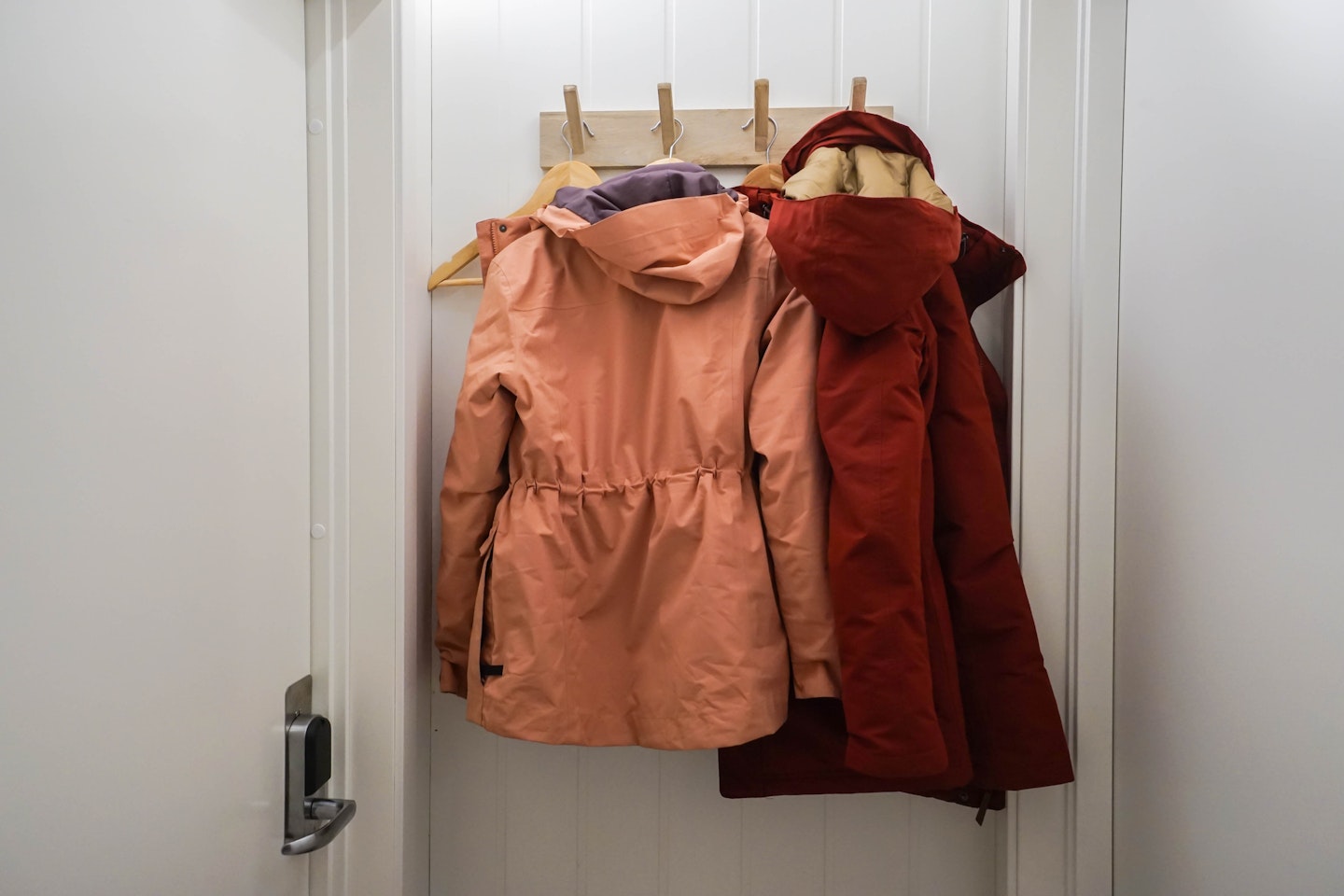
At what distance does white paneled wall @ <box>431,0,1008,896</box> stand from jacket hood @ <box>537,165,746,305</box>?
0.69 ft

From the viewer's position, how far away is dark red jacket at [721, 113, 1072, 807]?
93cm

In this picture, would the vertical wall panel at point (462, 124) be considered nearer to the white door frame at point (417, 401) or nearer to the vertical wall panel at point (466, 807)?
the white door frame at point (417, 401)

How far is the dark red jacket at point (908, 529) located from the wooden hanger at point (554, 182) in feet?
1.18

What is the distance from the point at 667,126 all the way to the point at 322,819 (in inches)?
46.3

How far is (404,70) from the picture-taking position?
41.3 inches

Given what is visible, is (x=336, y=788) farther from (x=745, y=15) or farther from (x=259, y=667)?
(x=745, y=15)

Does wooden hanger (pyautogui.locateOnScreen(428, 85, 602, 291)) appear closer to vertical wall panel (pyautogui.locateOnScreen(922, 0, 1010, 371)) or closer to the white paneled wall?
the white paneled wall

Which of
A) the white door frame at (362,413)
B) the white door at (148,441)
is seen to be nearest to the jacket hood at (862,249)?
the white door frame at (362,413)

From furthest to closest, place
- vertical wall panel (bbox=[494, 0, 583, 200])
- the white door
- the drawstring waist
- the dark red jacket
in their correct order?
vertical wall panel (bbox=[494, 0, 583, 200])
the drawstring waist
the dark red jacket
the white door

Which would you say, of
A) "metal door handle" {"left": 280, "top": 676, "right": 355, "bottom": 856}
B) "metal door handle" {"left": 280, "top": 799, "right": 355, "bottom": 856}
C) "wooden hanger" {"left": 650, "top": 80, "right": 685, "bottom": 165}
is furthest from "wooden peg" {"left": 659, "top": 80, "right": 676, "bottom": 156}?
"metal door handle" {"left": 280, "top": 799, "right": 355, "bottom": 856}

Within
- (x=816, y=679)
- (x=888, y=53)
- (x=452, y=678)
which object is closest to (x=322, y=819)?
(x=452, y=678)

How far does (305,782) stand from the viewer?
0.98 m

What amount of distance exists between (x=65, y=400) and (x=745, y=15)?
1136mm

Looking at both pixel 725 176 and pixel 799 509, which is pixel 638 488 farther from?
pixel 725 176
